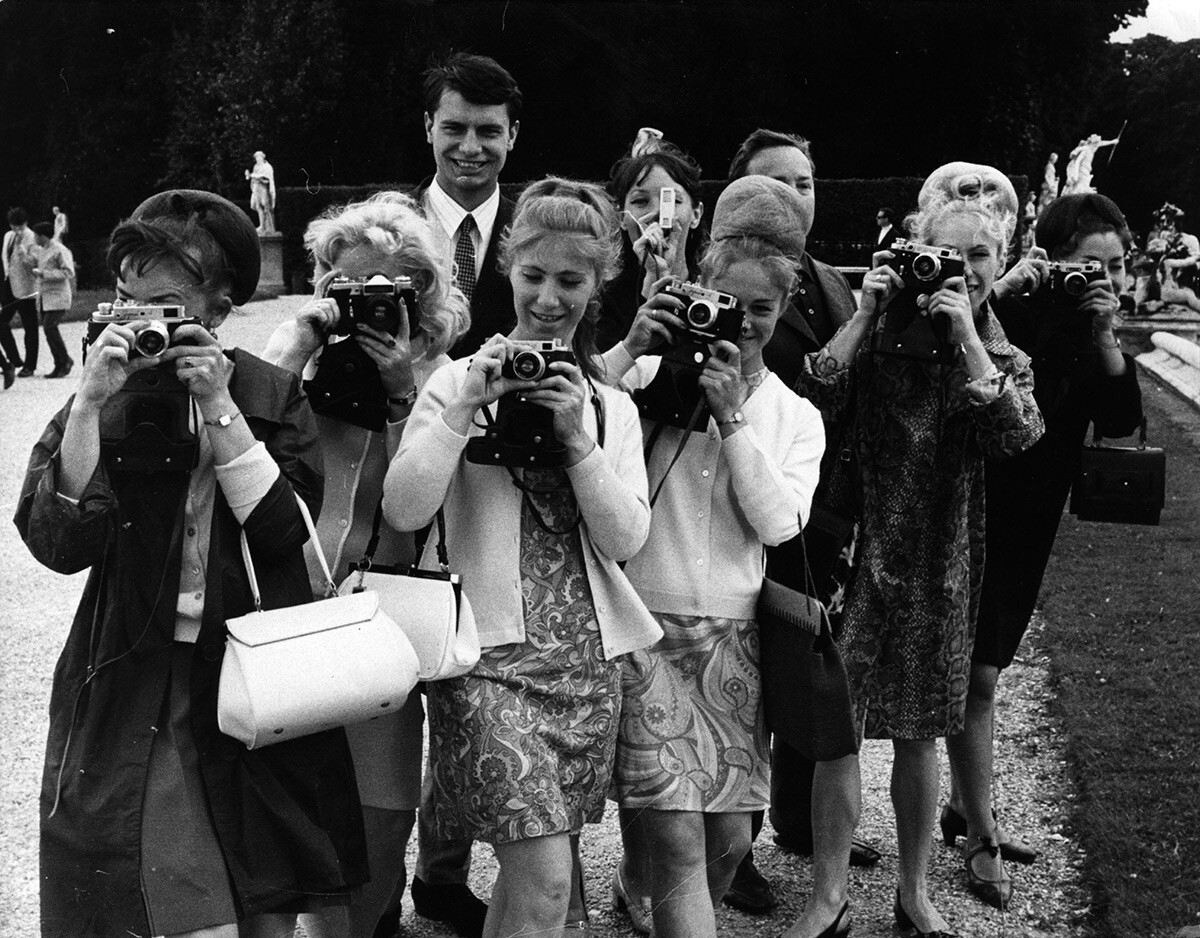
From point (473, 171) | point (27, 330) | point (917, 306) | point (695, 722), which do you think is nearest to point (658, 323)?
point (917, 306)

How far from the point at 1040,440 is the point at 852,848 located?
138cm

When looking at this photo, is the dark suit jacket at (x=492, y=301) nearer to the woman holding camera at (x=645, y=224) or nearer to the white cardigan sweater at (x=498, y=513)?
the woman holding camera at (x=645, y=224)

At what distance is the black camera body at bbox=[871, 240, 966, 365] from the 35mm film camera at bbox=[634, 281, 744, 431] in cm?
59

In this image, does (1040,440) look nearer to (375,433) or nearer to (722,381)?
(722,381)

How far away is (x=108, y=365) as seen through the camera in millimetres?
2482

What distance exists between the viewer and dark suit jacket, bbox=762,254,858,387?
156 inches

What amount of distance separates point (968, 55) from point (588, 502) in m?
24.3

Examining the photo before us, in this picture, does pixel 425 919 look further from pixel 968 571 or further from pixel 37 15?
pixel 37 15

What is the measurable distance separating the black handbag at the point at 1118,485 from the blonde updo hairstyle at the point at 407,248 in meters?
1.96

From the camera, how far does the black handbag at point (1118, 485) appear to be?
4098 millimetres

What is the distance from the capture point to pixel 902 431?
376 cm

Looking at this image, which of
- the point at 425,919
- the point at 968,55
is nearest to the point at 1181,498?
the point at 425,919

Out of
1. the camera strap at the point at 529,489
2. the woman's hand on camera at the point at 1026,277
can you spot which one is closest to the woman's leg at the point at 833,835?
the camera strap at the point at 529,489

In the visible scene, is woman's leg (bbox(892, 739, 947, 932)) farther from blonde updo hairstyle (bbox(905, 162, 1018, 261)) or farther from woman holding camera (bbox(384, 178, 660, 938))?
blonde updo hairstyle (bbox(905, 162, 1018, 261))
